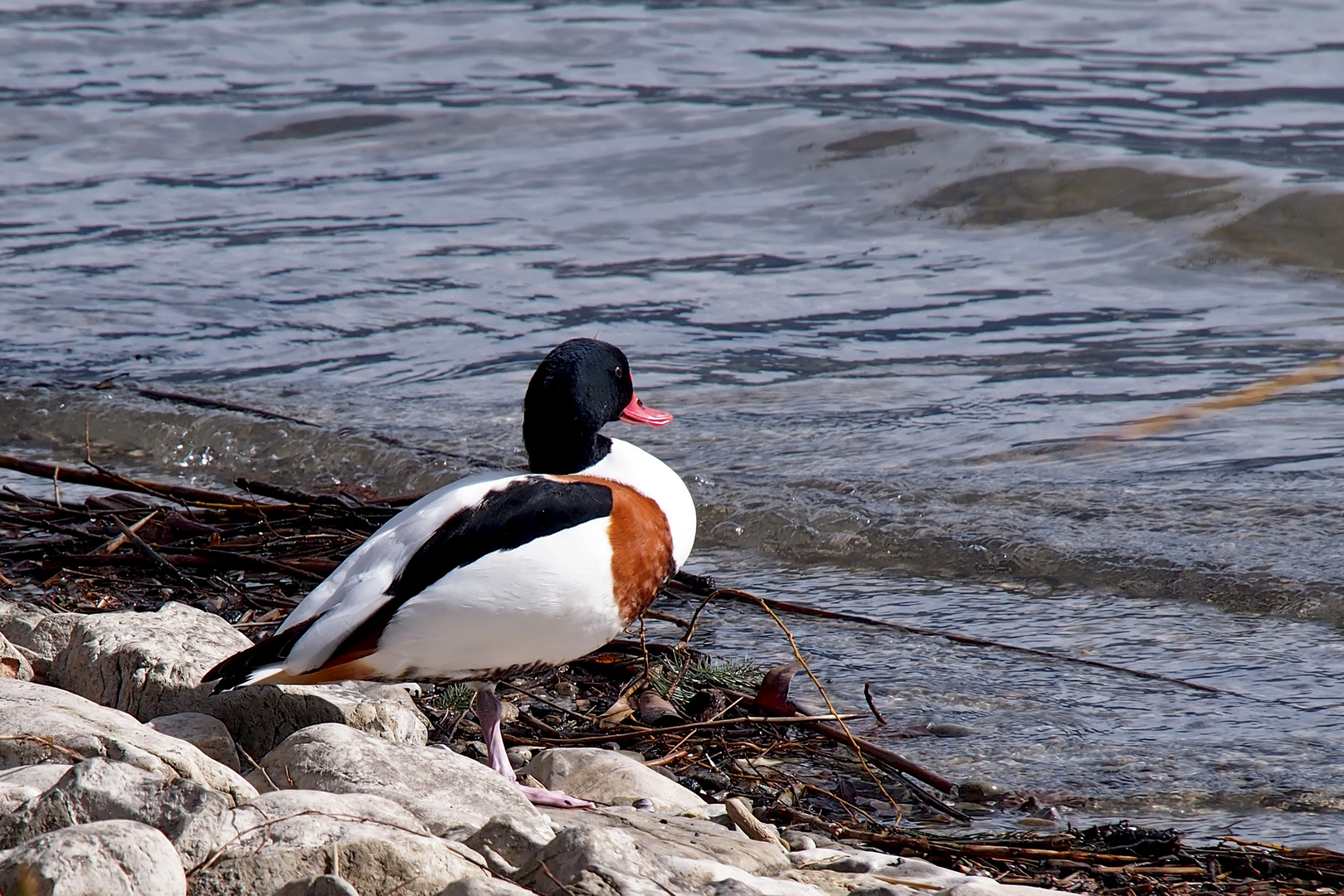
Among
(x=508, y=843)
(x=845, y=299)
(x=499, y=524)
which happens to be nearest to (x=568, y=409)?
(x=499, y=524)

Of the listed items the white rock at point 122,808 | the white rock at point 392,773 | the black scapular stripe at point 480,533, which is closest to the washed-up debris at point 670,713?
the white rock at point 392,773

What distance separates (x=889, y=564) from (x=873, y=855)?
113 inches

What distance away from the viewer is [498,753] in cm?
377

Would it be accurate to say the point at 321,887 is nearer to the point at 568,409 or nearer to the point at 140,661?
the point at 140,661

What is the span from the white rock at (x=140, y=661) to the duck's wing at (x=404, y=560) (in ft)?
0.48

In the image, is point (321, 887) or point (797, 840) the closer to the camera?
point (321, 887)

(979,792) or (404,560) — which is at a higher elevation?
(404,560)

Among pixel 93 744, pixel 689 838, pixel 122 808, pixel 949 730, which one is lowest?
pixel 949 730

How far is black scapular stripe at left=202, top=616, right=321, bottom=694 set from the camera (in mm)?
3512

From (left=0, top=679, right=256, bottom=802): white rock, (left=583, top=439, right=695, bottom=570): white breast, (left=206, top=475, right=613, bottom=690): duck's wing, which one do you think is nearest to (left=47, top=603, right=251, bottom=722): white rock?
(left=206, top=475, right=613, bottom=690): duck's wing

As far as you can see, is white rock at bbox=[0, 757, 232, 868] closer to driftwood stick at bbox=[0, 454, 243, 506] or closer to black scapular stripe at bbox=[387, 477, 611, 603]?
black scapular stripe at bbox=[387, 477, 611, 603]

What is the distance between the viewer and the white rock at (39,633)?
403cm

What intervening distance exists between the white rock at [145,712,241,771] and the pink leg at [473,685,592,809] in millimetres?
600

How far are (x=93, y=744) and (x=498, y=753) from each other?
3.52 feet
